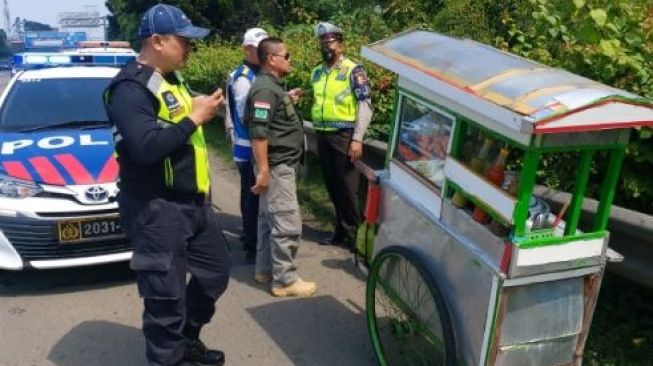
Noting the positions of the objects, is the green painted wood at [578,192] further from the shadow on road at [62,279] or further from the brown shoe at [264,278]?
the shadow on road at [62,279]

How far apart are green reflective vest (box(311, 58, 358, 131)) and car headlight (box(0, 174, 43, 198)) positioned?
2.21 meters

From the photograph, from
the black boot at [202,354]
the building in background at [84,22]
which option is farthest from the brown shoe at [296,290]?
the building in background at [84,22]

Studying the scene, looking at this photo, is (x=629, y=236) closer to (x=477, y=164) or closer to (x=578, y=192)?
(x=578, y=192)

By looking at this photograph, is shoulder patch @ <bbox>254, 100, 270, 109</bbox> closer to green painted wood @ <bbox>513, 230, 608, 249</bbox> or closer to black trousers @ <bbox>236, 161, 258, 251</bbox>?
black trousers @ <bbox>236, 161, 258, 251</bbox>

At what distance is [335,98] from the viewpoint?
4.93m

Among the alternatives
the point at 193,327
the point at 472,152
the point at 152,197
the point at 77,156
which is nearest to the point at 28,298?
the point at 77,156

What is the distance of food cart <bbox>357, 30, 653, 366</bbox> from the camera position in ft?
7.44

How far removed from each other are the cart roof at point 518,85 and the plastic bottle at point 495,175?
325 millimetres

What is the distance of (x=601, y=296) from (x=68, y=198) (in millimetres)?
3566

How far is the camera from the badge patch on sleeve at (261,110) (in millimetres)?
4018

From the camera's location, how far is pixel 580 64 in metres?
3.71

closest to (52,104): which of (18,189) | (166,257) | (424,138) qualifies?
(18,189)

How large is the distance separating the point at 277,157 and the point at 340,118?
3.07 ft

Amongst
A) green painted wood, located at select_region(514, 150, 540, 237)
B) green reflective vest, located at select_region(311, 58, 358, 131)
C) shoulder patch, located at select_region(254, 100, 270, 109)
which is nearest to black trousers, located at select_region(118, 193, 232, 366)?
shoulder patch, located at select_region(254, 100, 270, 109)
